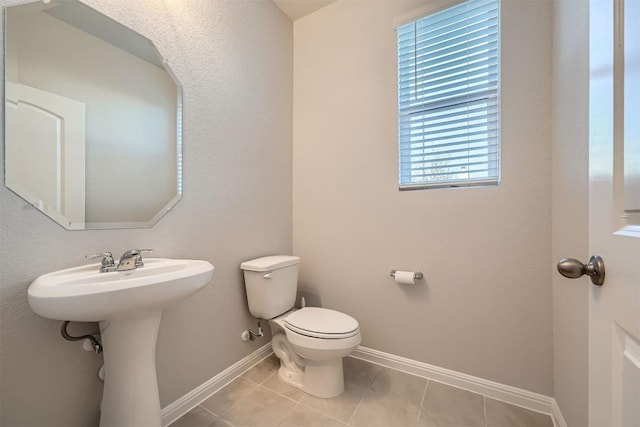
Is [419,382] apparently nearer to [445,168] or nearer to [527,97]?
[445,168]

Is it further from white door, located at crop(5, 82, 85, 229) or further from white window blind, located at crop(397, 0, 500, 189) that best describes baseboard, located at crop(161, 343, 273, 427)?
white window blind, located at crop(397, 0, 500, 189)

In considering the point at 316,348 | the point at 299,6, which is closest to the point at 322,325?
the point at 316,348

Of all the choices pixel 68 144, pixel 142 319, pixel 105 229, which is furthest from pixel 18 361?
pixel 68 144

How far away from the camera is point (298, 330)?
137 centimetres

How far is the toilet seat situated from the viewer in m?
1.32

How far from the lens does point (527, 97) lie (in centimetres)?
132

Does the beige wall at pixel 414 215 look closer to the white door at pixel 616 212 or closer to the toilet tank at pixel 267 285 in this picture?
the toilet tank at pixel 267 285

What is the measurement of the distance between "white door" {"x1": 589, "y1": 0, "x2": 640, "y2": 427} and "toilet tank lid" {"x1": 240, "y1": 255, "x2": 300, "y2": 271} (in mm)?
1333

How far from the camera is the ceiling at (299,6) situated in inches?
74.0

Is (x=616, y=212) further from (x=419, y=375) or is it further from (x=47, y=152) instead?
(x=47, y=152)

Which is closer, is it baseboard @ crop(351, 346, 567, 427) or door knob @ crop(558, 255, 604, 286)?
door knob @ crop(558, 255, 604, 286)

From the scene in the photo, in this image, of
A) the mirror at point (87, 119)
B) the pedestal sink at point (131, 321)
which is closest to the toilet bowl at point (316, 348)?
the pedestal sink at point (131, 321)

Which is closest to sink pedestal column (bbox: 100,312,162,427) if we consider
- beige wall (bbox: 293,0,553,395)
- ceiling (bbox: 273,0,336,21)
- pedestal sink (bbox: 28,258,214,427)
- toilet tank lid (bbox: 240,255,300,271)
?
pedestal sink (bbox: 28,258,214,427)

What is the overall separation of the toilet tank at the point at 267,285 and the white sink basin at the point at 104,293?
1.88 ft
